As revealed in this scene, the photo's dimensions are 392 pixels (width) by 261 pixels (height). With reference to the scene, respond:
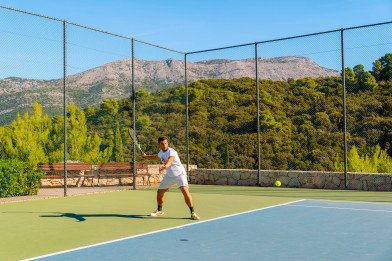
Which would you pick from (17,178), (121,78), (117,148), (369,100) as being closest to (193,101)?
(121,78)

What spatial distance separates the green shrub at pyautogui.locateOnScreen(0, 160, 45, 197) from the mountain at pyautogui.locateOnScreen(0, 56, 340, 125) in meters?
2.41

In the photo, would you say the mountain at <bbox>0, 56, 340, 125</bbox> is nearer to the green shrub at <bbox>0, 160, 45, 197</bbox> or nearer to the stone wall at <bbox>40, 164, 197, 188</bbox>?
the stone wall at <bbox>40, 164, 197, 188</bbox>

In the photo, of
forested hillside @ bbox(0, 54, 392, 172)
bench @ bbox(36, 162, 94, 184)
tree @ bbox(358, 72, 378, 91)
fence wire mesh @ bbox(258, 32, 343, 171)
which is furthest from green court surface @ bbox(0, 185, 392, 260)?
tree @ bbox(358, 72, 378, 91)

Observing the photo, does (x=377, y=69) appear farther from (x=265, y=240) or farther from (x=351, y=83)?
(x=265, y=240)

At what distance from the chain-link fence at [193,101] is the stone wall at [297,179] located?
0.57 metres

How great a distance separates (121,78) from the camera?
19812 mm

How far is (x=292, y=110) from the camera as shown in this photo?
1878 centimetres

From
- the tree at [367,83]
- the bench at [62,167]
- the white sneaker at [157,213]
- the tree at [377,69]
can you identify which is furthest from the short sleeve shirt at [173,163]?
the tree at [367,83]

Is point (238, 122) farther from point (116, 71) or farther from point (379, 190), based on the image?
point (379, 190)

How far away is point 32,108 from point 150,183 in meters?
5.24

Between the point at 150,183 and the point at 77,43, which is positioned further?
the point at 150,183

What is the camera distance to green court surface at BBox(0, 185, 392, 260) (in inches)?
222

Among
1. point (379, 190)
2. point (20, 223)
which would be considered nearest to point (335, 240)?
point (20, 223)

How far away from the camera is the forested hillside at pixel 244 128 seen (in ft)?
47.3
